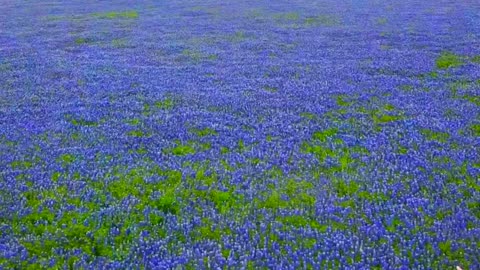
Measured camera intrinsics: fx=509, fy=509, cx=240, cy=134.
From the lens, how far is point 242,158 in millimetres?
6945

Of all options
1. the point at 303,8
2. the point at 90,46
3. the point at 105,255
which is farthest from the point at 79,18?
the point at 105,255

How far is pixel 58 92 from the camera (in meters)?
10.3

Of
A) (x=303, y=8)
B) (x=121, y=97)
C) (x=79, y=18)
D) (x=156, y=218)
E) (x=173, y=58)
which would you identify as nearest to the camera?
(x=156, y=218)

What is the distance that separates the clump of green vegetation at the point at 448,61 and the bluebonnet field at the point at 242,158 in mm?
51

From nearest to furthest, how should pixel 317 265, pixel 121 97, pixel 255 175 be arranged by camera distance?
pixel 317 265 < pixel 255 175 < pixel 121 97

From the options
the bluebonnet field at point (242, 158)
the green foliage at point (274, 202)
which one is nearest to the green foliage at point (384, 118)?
the bluebonnet field at point (242, 158)

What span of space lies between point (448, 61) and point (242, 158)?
7771 mm

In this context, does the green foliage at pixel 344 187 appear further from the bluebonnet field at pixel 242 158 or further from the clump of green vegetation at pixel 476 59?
the clump of green vegetation at pixel 476 59

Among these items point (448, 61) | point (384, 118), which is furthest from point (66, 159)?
point (448, 61)

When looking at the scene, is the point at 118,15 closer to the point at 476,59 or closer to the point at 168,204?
the point at 476,59

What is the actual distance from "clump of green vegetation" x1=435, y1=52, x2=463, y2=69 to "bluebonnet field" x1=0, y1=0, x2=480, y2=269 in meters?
0.05

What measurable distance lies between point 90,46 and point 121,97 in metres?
6.60

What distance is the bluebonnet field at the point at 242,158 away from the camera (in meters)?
4.96

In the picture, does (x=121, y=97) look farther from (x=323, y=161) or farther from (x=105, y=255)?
(x=105, y=255)
